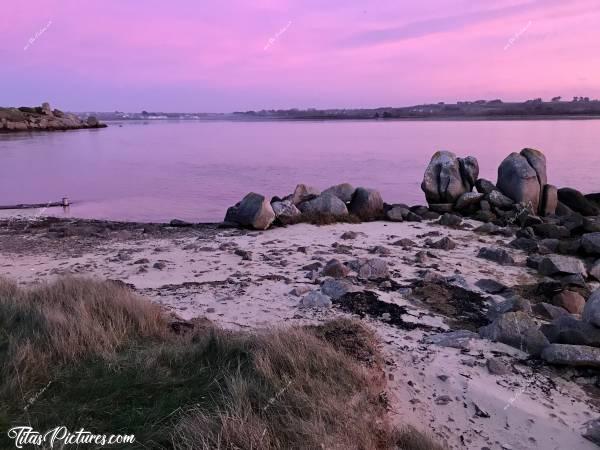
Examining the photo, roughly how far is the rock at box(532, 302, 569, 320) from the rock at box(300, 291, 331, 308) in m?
2.52

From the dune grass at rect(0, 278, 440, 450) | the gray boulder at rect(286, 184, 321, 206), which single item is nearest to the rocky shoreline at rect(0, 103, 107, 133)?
the gray boulder at rect(286, 184, 321, 206)

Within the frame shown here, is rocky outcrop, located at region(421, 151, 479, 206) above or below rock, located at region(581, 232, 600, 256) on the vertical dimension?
above

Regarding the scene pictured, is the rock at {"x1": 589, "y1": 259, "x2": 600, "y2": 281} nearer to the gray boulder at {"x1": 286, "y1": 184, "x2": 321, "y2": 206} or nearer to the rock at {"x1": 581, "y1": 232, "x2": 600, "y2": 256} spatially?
the rock at {"x1": 581, "y1": 232, "x2": 600, "y2": 256}

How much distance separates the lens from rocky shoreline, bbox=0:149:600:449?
4.41 metres

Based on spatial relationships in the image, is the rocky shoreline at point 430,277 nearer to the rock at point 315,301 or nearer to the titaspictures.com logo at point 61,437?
the rock at point 315,301

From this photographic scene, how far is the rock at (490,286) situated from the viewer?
7.17 metres

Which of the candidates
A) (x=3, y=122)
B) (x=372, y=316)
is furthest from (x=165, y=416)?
(x=3, y=122)

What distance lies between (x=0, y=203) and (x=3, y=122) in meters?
55.8

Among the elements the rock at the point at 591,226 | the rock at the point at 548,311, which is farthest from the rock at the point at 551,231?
the rock at the point at 548,311

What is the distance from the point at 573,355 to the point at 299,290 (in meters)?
3.24

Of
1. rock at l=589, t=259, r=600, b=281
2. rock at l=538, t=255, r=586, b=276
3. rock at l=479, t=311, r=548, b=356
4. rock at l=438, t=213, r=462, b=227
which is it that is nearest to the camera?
rock at l=479, t=311, r=548, b=356

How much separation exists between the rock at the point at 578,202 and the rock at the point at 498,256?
670 cm

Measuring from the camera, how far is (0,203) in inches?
671

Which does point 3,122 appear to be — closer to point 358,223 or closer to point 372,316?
point 358,223
